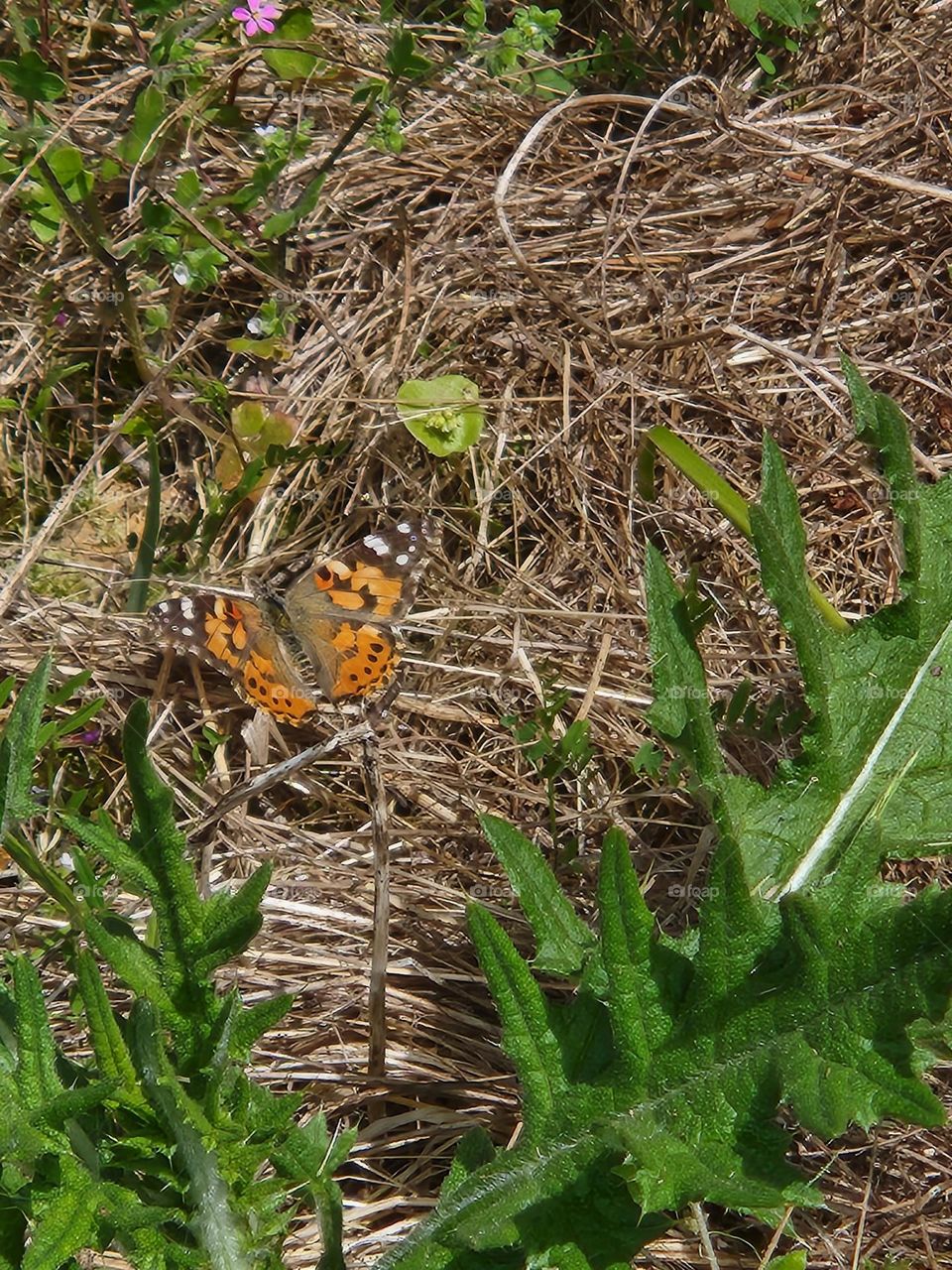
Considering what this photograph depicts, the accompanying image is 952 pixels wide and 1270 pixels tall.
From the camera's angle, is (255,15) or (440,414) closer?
(440,414)

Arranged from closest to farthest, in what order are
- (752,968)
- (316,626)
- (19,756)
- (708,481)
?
1. (752,968)
2. (19,756)
3. (708,481)
4. (316,626)

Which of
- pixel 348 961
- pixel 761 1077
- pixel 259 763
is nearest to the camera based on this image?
pixel 761 1077

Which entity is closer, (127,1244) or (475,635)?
(127,1244)

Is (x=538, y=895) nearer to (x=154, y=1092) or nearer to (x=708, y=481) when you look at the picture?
(x=154, y=1092)

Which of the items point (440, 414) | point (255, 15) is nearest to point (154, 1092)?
point (440, 414)

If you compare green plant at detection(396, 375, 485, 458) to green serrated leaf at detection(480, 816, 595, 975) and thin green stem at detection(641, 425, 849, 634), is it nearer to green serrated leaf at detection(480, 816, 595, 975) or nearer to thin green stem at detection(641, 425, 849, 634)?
thin green stem at detection(641, 425, 849, 634)

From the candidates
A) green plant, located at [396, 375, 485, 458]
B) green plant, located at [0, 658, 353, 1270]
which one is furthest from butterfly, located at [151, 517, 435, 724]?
green plant, located at [0, 658, 353, 1270]

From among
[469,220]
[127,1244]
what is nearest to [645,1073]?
[127,1244]

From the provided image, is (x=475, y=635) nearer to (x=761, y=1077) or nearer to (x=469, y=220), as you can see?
(x=469, y=220)

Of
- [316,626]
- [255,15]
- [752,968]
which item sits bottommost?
[316,626]
